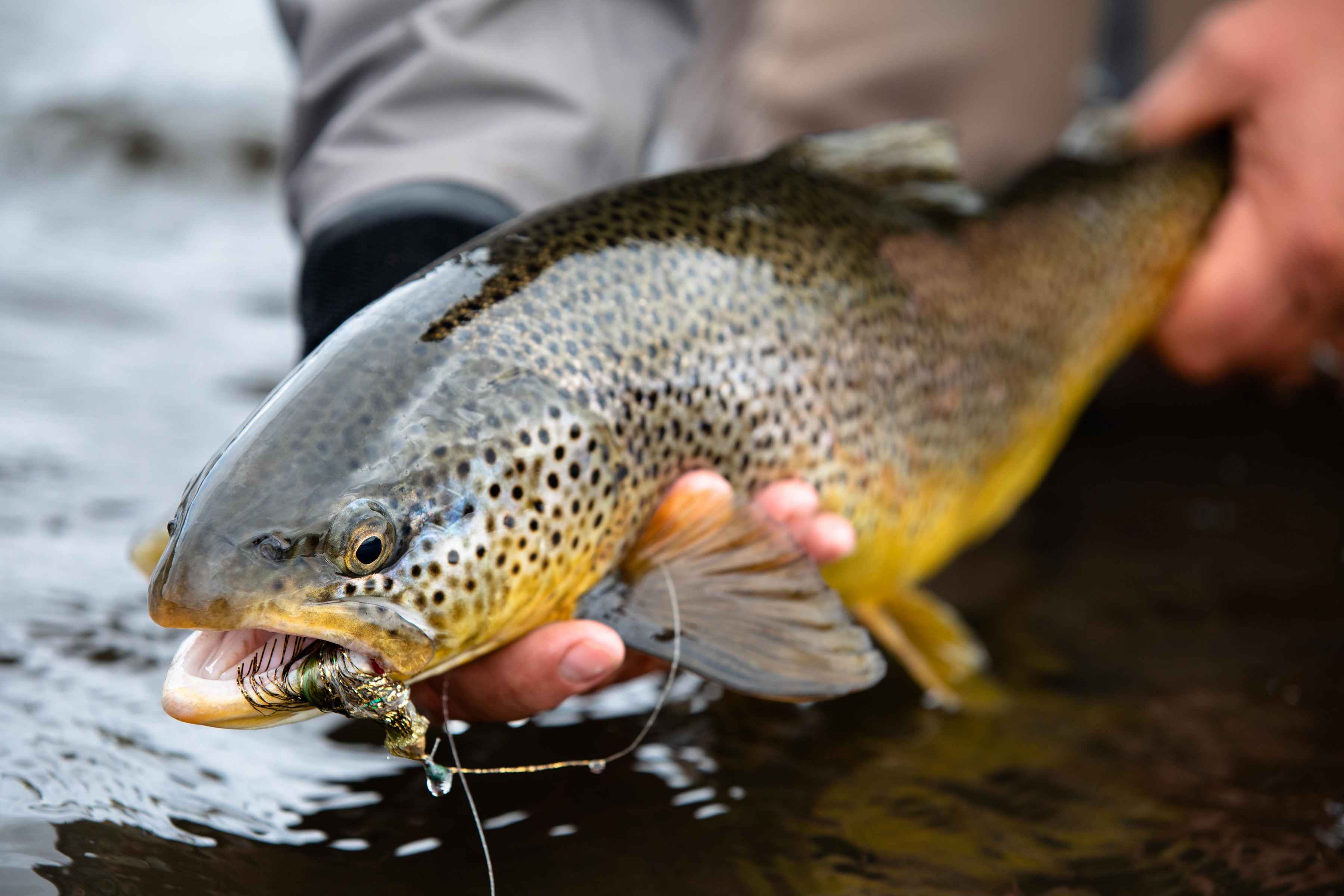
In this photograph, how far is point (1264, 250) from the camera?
2947mm

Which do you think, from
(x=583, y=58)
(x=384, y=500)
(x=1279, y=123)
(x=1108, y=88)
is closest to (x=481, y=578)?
(x=384, y=500)

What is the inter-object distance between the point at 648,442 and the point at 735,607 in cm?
27

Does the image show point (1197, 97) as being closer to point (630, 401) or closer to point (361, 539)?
point (630, 401)

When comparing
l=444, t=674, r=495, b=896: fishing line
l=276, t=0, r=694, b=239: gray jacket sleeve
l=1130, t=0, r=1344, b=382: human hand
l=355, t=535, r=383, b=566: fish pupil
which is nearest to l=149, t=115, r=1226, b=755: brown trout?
l=355, t=535, r=383, b=566: fish pupil

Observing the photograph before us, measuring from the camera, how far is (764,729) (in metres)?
2.06

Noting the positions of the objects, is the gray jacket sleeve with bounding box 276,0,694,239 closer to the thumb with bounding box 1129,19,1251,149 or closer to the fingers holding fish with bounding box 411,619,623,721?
the fingers holding fish with bounding box 411,619,623,721

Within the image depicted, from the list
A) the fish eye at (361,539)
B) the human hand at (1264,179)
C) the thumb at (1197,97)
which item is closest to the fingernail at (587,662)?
the fish eye at (361,539)

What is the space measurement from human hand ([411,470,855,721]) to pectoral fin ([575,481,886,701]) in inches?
1.9

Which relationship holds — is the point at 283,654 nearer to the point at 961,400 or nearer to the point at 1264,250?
the point at 961,400

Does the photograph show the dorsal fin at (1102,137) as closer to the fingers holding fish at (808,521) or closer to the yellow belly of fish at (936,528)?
the yellow belly of fish at (936,528)

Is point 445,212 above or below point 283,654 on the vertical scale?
above

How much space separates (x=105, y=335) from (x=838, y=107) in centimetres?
228

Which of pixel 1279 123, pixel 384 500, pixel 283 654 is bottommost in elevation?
pixel 283 654

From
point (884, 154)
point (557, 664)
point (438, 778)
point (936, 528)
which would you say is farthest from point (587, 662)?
point (884, 154)
